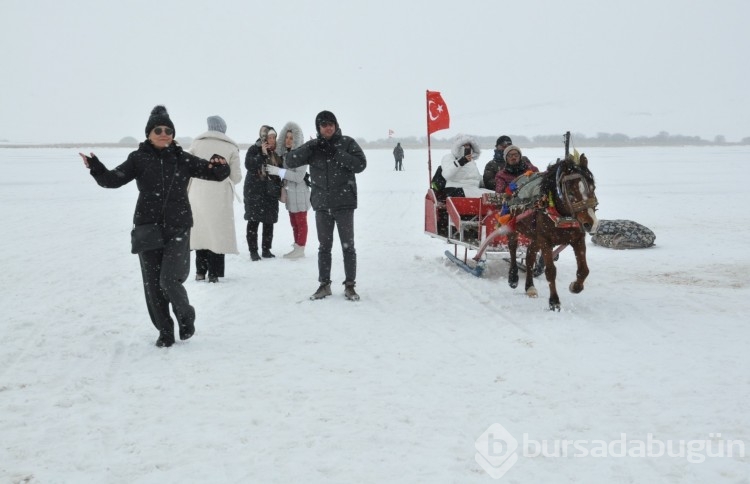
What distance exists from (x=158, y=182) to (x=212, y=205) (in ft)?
8.79

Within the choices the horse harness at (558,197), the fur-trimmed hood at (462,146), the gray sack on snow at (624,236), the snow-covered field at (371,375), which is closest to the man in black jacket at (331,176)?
the snow-covered field at (371,375)

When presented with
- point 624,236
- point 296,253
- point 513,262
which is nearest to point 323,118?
point 513,262

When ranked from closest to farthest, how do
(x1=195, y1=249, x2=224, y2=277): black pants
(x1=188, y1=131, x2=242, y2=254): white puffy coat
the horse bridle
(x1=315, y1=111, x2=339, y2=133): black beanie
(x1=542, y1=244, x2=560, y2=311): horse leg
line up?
the horse bridle < (x1=542, y1=244, x2=560, y2=311): horse leg < (x1=315, y1=111, x2=339, y2=133): black beanie < (x1=188, y1=131, x2=242, y2=254): white puffy coat < (x1=195, y1=249, x2=224, y2=277): black pants

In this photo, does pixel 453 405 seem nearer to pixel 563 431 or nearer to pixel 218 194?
pixel 563 431

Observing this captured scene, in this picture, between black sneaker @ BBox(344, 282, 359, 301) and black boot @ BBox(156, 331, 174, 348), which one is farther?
black sneaker @ BBox(344, 282, 359, 301)

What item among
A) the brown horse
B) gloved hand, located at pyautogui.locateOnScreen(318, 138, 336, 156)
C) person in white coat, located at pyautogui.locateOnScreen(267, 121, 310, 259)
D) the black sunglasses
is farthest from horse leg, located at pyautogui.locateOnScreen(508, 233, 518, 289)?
the black sunglasses

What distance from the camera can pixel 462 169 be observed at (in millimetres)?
9141

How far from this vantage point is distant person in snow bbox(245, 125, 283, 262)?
9.02 meters

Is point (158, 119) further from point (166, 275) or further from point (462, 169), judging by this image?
point (462, 169)

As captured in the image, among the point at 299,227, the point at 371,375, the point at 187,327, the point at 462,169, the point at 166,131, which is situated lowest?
the point at 371,375

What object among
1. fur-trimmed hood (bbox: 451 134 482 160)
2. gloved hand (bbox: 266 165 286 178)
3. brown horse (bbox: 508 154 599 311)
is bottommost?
brown horse (bbox: 508 154 599 311)

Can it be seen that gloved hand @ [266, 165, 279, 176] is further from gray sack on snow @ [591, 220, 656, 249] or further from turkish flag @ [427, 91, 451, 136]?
gray sack on snow @ [591, 220, 656, 249]

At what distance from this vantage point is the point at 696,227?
41.2 ft

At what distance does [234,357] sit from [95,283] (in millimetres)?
3538
